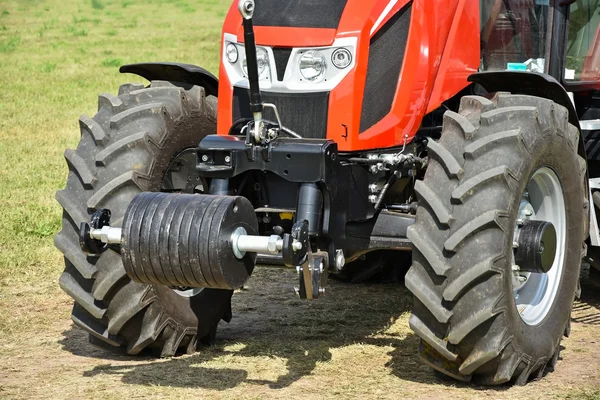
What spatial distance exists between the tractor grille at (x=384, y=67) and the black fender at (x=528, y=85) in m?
0.46

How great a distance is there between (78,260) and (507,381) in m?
2.44

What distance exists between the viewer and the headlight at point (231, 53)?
6.29 metres

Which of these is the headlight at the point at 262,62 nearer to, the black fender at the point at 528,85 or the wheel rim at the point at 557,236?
the black fender at the point at 528,85

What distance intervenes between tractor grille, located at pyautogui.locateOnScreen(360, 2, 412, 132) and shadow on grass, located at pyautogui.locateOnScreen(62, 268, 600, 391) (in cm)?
142

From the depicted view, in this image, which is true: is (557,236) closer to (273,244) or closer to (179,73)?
(273,244)

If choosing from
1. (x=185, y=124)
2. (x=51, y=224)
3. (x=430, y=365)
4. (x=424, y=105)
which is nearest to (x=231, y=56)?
(x=185, y=124)

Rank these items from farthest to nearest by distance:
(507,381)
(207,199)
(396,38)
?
1. (396,38)
2. (507,381)
3. (207,199)

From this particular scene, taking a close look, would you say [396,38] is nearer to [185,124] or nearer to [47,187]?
[185,124]

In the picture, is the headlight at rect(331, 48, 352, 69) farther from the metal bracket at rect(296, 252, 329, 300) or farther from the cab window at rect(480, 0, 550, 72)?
the cab window at rect(480, 0, 550, 72)

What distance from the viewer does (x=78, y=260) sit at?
20.1 ft

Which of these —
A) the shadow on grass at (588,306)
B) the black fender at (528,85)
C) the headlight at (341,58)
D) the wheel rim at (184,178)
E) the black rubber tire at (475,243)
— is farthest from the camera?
the shadow on grass at (588,306)

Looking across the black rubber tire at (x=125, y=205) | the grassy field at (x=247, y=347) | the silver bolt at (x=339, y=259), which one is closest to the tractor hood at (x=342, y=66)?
the black rubber tire at (x=125, y=205)

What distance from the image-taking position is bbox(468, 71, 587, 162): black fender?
621 cm

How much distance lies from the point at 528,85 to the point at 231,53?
1.75 meters
